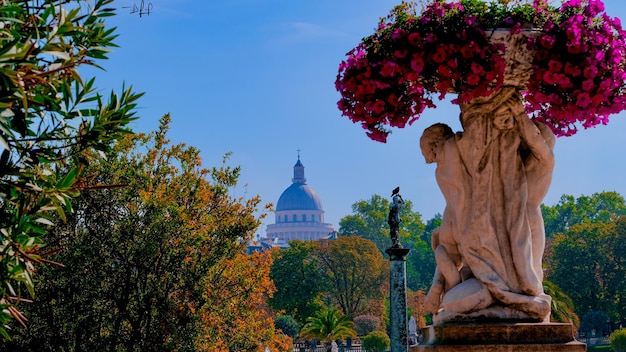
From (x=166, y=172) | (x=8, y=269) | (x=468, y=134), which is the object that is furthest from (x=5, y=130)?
(x=166, y=172)

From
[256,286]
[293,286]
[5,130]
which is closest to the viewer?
[5,130]

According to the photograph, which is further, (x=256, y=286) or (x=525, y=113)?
(x=256, y=286)

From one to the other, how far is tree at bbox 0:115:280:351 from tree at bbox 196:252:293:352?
0.44ft

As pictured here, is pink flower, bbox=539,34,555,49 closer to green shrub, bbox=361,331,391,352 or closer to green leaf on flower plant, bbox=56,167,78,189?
green leaf on flower plant, bbox=56,167,78,189

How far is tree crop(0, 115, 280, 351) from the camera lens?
57.6ft

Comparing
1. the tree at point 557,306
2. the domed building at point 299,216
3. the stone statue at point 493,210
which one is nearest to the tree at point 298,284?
the tree at point 557,306

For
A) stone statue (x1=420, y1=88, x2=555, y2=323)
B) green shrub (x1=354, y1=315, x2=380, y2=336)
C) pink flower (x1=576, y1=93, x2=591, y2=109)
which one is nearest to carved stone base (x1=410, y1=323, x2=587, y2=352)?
stone statue (x1=420, y1=88, x2=555, y2=323)

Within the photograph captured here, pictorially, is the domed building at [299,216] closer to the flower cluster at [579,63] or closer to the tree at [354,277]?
the tree at [354,277]

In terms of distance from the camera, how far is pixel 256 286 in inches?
789

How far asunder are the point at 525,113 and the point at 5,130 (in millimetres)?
3656

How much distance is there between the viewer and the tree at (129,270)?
17547mm

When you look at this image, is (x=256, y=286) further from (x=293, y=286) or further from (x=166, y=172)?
(x=293, y=286)

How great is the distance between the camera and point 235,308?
1953 centimetres

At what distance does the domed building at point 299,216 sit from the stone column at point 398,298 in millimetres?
157225
